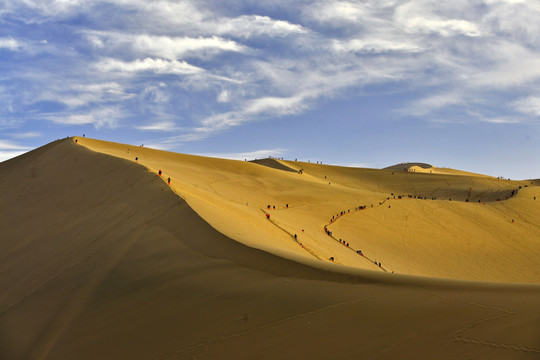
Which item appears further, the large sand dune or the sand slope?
the sand slope

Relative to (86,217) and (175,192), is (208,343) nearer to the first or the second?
(175,192)

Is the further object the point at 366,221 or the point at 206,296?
the point at 366,221

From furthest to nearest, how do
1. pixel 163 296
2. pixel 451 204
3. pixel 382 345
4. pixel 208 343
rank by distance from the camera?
pixel 451 204 < pixel 163 296 < pixel 208 343 < pixel 382 345

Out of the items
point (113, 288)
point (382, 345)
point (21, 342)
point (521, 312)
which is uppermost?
point (521, 312)

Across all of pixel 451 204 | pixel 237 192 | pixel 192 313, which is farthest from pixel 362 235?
pixel 192 313

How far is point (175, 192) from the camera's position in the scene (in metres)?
14.8

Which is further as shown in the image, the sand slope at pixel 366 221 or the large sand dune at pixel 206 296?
the sand slope at pixel 366 221

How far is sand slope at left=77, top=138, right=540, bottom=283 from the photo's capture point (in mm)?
16047

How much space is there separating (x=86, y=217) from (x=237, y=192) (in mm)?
11908

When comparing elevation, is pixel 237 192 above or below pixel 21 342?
above

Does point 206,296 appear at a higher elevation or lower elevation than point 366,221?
lower

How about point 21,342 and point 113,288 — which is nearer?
point 21,342

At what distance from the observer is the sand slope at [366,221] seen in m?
16.0

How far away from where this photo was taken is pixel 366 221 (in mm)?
23578
